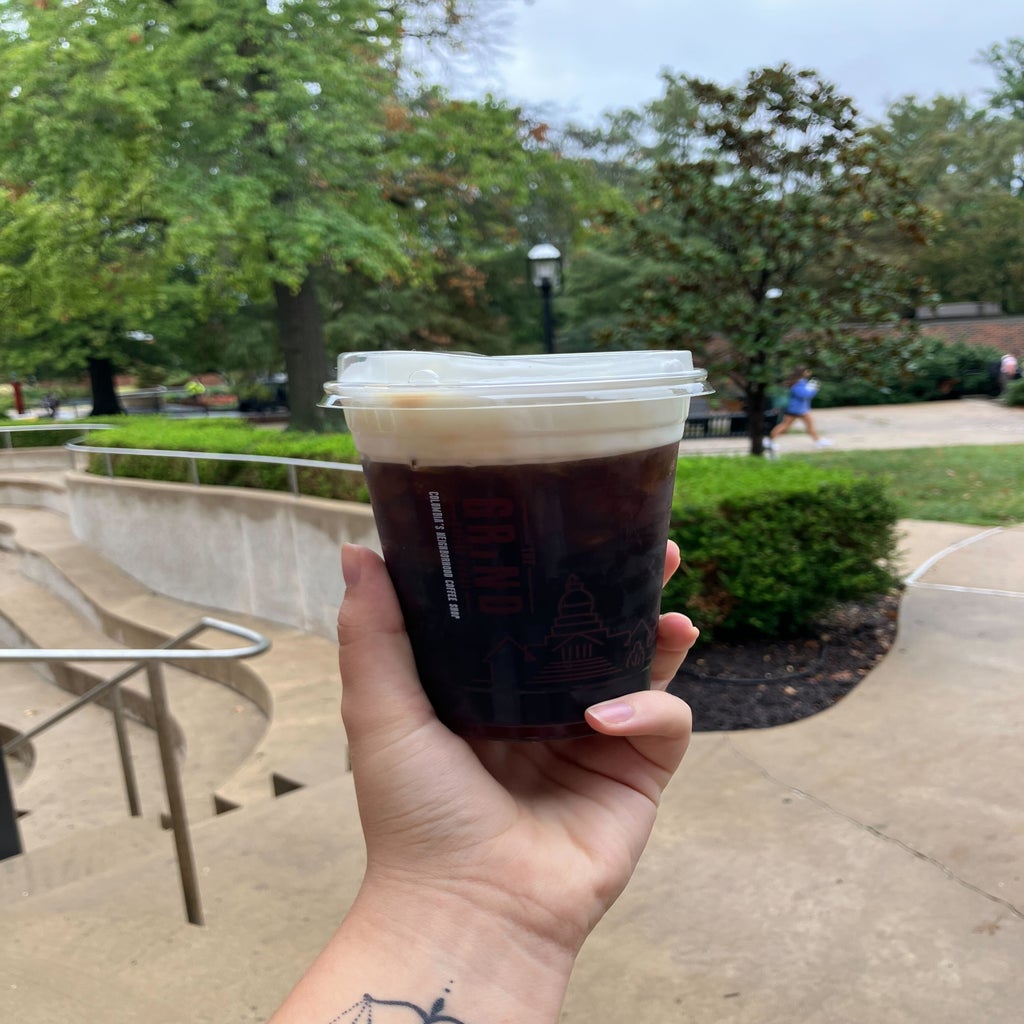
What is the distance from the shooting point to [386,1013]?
110cm

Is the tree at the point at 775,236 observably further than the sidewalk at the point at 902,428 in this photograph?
No

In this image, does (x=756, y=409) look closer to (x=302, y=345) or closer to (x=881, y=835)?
(x=302, y=345)

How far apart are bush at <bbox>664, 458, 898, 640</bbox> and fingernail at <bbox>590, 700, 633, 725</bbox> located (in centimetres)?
337

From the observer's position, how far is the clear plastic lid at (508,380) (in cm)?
113

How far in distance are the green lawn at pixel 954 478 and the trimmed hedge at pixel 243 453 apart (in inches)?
180

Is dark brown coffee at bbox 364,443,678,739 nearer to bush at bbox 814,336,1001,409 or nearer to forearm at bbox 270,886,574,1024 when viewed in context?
forearm at bbox 270,886,574,1024

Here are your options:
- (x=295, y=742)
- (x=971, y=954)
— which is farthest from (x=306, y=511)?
(x=971, y=954)

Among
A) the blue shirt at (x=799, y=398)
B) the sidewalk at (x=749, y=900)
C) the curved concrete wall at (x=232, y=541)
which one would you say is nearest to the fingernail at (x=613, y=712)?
the sidewalk at (x=749, y=900)

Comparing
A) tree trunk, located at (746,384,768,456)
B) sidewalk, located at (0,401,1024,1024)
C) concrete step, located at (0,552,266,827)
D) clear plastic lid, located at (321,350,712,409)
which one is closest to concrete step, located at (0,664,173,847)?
concrete step, located at (0,552,266,827)

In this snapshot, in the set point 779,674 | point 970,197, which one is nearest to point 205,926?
point 779,674

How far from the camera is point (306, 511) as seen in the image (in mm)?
6723

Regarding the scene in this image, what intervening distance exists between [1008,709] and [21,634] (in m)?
8.66

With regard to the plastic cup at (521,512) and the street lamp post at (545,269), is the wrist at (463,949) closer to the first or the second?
the plastic cup at (521,512)

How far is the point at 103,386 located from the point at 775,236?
18.8m
